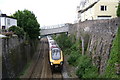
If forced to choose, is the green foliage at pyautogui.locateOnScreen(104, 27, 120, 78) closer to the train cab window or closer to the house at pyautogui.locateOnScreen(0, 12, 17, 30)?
the train cab window

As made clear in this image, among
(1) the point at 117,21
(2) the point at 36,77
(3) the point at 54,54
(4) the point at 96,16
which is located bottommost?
(2) the point at 36,77

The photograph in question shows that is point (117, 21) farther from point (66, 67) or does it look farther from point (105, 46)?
point (66, 67)

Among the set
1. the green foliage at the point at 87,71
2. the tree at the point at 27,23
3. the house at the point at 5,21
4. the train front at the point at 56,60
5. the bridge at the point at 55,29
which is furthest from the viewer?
the bridge at the point at 55,29

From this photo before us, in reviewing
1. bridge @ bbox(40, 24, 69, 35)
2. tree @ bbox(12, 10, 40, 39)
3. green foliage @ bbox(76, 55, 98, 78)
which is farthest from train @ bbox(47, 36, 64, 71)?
bridge @ bbox(40, 24, 69, 35)

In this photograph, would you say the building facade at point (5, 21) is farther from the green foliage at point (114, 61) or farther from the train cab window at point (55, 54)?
the green foliage at point (114, 61)

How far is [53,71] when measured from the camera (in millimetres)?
27406

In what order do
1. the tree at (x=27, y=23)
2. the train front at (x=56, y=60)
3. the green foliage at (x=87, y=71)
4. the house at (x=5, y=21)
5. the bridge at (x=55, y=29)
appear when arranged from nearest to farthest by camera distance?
the green foliage at (x=87, y=71)
the train front at (x=56, y=60)
the tree at (x=27, y=23)
the house at (x=5, y=21)
the bridge at (x=55, y=29)

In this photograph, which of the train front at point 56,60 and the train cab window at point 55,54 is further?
the train cab window at point 55,54

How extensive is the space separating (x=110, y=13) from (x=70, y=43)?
921 centimetres

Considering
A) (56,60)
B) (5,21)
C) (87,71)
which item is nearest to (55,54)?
(56,60)

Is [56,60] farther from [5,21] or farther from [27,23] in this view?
[5,21]

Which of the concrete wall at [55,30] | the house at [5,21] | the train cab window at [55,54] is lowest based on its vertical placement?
the train cab window at [55,54]

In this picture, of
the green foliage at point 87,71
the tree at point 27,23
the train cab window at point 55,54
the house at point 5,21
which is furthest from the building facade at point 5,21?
the green foliage at point 87,71

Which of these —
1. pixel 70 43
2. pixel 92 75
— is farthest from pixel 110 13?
pixel 92 75
